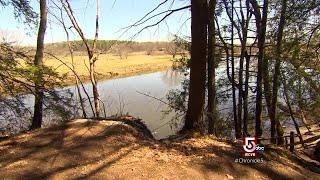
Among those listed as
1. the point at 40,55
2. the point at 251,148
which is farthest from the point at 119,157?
the point at 40,55

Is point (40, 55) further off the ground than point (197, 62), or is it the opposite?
point (40, 55)

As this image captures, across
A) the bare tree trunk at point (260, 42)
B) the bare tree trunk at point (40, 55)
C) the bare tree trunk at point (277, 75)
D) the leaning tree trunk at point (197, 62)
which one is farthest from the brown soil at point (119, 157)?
the bare tree trunk at point (277, 75)

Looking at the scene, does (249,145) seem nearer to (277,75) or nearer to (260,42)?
(260,42)

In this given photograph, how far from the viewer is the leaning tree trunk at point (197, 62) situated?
7930mm

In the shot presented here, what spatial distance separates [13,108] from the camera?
32.2 ft

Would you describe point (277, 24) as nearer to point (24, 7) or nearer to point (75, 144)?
point (24, 7)

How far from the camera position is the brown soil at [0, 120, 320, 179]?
19.7 feet

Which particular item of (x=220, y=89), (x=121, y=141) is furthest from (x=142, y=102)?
(x=121, y=141)

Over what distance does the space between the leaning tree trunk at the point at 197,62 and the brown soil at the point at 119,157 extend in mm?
710

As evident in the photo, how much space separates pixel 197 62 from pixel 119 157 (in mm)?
2756

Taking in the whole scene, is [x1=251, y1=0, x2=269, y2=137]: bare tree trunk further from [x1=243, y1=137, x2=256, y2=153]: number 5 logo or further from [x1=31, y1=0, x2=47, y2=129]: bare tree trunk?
[x1=31, y1=0, x2=47, y2=129]: bare tree trunk

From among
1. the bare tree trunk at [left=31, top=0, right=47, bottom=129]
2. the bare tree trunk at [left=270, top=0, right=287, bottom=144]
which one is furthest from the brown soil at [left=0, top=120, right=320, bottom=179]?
the bare tree trunk at [left=270, top=0, right=287, bottom=144]

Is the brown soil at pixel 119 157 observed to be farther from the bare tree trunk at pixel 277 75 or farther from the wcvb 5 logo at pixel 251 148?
the bare tree trunk at pixel 277 75

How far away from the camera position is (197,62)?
26.5 feet
